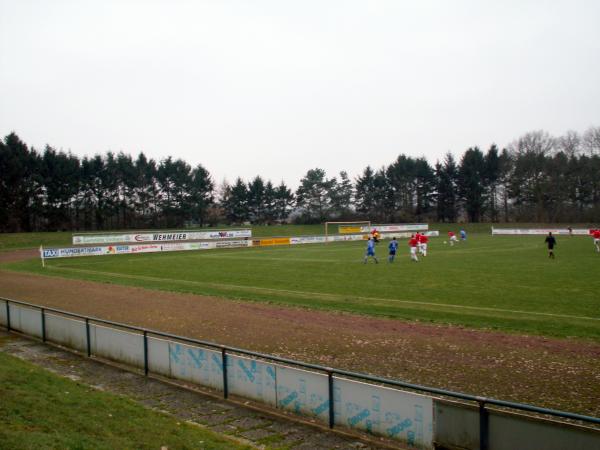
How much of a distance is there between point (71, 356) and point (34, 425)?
653 cm

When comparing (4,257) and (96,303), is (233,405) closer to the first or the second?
(96,303)

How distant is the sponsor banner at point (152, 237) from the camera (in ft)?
163

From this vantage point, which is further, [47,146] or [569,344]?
[47,146]

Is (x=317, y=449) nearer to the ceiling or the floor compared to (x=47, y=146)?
nearer to the floor

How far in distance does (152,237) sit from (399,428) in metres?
49.5

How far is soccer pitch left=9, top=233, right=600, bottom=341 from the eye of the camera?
16.9m

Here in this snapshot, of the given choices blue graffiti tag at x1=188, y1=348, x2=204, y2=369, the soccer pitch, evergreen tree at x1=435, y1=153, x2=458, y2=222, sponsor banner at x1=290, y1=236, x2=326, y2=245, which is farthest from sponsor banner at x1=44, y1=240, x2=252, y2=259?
evergreen tree at x1=435, y1=153, x2=458, y2=222

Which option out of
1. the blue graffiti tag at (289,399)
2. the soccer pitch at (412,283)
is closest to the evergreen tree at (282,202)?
the soccer pitch at (412,283)

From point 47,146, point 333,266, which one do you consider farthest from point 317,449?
point 47,146

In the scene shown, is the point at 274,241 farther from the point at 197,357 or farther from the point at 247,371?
the point at 247,371

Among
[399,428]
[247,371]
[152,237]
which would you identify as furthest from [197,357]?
[152,237]

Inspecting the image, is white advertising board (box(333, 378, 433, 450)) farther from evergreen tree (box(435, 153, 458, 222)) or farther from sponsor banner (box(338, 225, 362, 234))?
evergreen tree (box(435, 153, 458, 222))

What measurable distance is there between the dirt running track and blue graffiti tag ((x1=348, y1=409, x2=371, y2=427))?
2.98m

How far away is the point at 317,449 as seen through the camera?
7.57m
